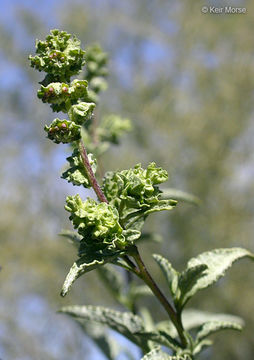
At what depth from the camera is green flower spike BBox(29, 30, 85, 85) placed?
368 millimetres

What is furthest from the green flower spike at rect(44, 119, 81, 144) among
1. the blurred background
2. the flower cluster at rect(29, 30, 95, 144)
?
the blurred background

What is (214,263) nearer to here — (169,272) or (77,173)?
(169,272)

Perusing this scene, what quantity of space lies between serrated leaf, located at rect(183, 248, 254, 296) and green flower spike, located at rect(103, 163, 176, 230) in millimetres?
77

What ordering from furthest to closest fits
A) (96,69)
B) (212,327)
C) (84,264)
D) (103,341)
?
(96,69)
(103,341)
(212,327)
(84,264)

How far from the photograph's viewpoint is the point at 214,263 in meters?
0.45

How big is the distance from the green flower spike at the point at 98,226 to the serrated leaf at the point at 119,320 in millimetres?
119

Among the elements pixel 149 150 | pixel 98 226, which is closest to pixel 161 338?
pixel 98 226

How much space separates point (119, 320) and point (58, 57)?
0.80 ft

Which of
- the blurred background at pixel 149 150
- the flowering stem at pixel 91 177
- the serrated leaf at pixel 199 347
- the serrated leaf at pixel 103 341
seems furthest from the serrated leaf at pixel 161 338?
the blurred background at pixel 149 150

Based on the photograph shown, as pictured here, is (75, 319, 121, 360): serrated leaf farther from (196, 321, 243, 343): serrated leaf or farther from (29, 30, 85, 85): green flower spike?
(29, 30, 85, 85): green flower spike

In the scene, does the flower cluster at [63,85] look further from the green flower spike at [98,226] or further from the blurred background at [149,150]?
the blurred background at [149,150]

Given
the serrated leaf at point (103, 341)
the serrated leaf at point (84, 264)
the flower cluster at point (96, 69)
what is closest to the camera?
the serrated leaf at point (84, 264)

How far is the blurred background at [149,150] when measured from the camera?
3.86 metres

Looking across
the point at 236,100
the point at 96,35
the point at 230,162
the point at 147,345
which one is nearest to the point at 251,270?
the point at 230,162
